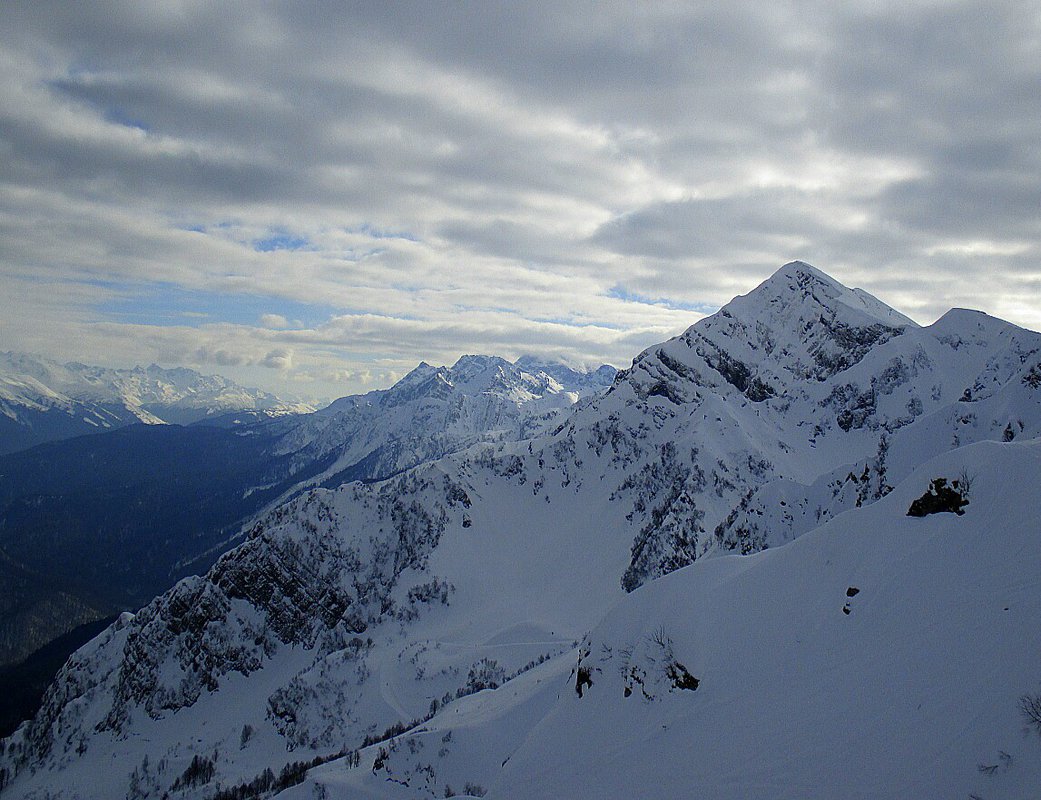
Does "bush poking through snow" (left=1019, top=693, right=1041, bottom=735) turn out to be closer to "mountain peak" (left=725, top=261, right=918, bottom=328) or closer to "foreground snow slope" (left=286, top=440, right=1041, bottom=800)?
"foreground snow slope" (left=286, top=440, right=1041, bottom=800)

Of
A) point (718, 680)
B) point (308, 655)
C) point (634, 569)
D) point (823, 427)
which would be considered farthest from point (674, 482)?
point (718, 680)

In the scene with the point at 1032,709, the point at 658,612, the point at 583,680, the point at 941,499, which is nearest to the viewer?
the point at 1032,709

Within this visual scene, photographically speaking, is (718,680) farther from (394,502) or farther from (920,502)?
(394,502)

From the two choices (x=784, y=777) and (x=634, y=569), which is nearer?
(x=784, y=777)

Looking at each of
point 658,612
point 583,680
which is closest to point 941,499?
point 658,612

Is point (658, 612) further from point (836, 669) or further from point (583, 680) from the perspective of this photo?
point (836, 669)

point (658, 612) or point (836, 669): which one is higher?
point (836, 669)

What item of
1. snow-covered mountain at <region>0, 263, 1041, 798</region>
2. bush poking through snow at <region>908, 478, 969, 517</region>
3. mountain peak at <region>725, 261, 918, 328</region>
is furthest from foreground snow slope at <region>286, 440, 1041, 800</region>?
mountain peak at <region>725, 261, 918, 328</region>
